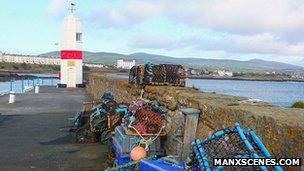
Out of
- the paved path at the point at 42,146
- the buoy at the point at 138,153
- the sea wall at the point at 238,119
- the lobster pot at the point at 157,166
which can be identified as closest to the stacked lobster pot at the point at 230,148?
the sea wall at the point at 238,119

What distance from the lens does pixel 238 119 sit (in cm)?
548

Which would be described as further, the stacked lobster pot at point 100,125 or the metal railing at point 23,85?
the metal railing at point 23,85

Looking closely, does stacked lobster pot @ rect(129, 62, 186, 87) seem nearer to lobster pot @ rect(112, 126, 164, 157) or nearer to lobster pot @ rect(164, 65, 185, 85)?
lobster pot @ rect(164, 65, 185, 85)

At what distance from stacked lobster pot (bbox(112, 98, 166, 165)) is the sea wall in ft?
0.76

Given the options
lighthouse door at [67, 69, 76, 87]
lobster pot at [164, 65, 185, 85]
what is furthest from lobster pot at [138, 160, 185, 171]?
lighthouse door at [67, 69, 76, 87]

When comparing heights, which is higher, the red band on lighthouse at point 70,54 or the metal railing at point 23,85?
the red band on lighthouse at point 70,54

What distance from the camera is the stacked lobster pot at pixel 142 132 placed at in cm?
750

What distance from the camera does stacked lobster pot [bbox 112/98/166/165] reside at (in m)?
7.50

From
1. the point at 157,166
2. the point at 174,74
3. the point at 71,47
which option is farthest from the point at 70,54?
the point at 157,166

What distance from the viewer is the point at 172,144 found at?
7.67 m

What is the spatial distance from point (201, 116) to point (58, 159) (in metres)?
3.93

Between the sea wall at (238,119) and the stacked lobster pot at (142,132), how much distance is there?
0.23 metres

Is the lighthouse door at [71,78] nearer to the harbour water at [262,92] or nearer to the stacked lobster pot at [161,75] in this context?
the harbour water at [262,92]

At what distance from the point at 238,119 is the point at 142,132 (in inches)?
97.6
